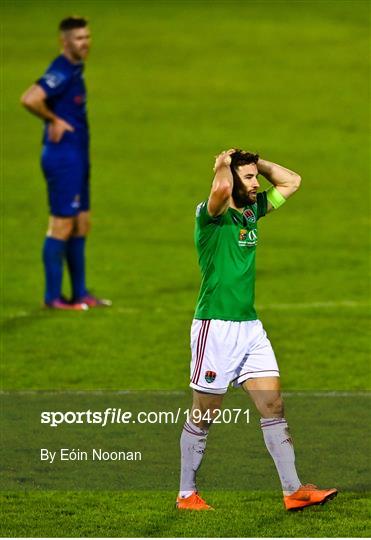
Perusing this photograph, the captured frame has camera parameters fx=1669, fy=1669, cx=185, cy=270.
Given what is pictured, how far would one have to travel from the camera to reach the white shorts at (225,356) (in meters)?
9.64

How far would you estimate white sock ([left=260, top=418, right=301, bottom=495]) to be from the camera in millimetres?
9648

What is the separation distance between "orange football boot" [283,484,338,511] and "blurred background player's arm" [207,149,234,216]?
1684 mm

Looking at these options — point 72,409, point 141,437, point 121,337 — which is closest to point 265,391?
point 141,437

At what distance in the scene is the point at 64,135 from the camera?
1711 centimetres

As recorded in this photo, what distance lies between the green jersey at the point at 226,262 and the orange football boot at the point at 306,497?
1.05 meters

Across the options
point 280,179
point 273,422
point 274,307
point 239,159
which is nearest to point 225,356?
point 273,422

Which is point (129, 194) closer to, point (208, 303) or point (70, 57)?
point (70, 57)

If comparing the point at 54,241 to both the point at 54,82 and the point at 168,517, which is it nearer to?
the point at 54,82

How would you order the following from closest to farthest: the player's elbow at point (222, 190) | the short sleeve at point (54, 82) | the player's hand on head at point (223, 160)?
the player's elbow at point (222, 190) < the player's hand on head at point (223, 160) < the short sleeve at point (54, 82)

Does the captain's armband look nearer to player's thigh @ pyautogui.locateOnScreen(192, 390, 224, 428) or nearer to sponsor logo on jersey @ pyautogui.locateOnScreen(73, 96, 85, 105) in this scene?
player's thigh @ pyautogui.locateOnScreen(192, 390, 224, 428)

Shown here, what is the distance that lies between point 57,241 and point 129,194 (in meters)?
12.4

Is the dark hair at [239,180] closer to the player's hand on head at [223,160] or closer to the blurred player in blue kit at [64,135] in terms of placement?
the player's hand on head at [223,160]

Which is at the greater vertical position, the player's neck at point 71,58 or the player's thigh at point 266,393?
the player's neck at point 71,58

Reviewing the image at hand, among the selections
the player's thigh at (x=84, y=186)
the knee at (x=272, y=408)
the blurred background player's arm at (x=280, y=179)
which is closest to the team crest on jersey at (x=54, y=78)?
the player's thigh at (x=84, y=186)
